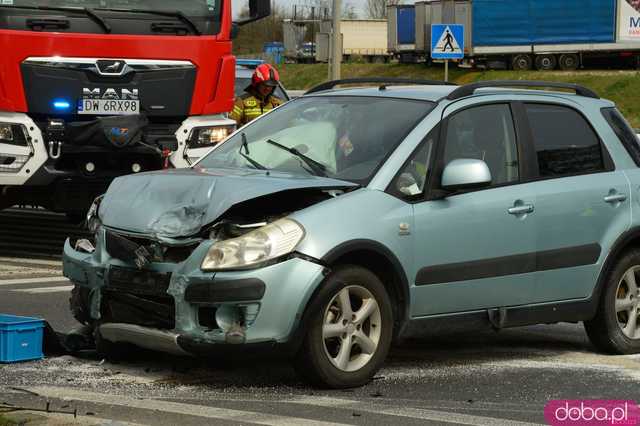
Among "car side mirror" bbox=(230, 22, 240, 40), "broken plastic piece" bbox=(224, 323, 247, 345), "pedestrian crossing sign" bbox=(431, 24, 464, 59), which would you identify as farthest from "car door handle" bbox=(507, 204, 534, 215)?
"pedestrian crossing sign" bbox=(431, 24, 464, 59)

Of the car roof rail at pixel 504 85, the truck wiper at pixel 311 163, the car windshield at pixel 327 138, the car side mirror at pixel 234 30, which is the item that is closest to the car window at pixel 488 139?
the car roof rail at pixel 504 85

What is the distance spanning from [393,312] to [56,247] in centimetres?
864

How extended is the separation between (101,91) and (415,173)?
20.1 feet

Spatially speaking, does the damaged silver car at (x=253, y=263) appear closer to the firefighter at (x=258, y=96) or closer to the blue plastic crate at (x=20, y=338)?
the blue plastic crate at (x=20, y=338)

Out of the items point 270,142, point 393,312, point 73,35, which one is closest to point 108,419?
point 393,312

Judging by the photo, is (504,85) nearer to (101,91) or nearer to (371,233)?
(371,233)

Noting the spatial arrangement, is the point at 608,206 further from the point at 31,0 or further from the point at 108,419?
the point at 31,0

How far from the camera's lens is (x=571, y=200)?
8.14 metres

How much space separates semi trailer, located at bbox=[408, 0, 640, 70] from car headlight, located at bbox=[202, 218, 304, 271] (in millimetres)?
54735

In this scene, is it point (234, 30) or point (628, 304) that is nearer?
point (628, 304)

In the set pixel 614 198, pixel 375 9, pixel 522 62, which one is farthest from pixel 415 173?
pixel 375 9

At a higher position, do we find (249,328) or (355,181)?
(355,181)

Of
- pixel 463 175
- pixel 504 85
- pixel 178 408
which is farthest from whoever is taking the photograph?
pixel 504 85

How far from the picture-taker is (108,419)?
19.8 ft
